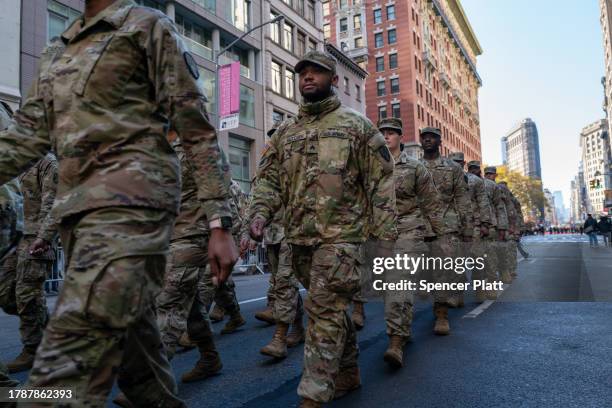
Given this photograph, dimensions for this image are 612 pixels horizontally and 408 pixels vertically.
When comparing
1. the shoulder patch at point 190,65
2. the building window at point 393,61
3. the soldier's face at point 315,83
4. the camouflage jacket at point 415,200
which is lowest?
the camouflage jacket at point 415,200

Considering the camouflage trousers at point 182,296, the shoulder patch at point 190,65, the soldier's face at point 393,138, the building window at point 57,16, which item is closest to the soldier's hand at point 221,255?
the shoulder patch at point 190,65

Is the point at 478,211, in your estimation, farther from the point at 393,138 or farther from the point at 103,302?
the point at 103,302

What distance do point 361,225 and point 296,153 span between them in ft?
2.17

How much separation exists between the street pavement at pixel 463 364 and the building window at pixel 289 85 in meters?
25.5

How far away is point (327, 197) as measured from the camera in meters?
3.40

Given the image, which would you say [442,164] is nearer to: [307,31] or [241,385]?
[241,385]

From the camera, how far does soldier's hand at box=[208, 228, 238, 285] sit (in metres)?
1.94

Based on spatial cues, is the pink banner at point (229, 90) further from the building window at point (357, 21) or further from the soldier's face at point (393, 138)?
the building window at point (357, 21)

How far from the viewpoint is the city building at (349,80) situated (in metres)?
38.5

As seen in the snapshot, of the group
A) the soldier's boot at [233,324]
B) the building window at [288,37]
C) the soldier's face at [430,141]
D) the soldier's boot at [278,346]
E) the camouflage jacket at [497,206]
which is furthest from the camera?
the building window at [288,37]

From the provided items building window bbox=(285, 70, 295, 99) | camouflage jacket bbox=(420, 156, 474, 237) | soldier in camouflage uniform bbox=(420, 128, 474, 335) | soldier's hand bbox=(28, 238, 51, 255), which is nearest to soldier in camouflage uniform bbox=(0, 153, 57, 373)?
soldier's hand bbox=(28, 238, 51, 255)

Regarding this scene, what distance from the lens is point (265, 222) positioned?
3527mm

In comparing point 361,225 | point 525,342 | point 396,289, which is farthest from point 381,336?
point 361,225

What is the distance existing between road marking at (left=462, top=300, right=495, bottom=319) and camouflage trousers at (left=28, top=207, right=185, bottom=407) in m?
5.62
